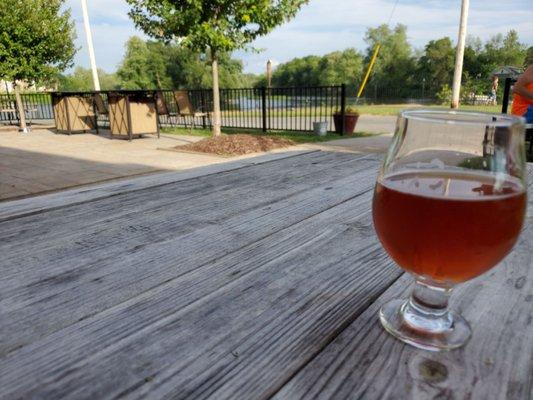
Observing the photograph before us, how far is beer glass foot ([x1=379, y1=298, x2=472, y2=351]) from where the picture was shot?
51 cm

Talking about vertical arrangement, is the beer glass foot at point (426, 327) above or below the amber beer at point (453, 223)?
below

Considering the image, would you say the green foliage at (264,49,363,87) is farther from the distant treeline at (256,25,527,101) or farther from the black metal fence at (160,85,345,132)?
the black metal fence at (160,85,345,132)

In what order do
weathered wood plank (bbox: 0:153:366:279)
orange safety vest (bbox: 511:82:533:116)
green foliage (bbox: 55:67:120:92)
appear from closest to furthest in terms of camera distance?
weathered wood plank (bbox: 0:153:366:279) → orange safety vest (bbox: 511:82:533:116) → green foliage (bbox: 55:67:120:92)

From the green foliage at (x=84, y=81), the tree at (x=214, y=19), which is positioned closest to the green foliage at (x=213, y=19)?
the tree at (x=214, y=19)

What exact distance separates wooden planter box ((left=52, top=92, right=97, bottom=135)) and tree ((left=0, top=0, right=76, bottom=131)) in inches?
44.5

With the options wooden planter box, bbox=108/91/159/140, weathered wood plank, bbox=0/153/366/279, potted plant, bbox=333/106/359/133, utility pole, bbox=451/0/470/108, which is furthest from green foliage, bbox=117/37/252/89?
weathered wood plank, bbox=0/153/366/279

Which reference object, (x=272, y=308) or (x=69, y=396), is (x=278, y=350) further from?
(x=69, y=396)

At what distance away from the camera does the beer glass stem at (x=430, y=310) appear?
0.53 meters

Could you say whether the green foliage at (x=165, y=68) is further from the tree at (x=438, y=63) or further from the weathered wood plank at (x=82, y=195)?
the weathered wood plank at (x=82, y=195)

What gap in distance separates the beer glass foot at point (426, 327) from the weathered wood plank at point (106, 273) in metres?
0.37

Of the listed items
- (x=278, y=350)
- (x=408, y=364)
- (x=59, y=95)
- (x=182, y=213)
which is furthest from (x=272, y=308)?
(x=59, y=95)

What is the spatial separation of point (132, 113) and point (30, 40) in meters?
5.10

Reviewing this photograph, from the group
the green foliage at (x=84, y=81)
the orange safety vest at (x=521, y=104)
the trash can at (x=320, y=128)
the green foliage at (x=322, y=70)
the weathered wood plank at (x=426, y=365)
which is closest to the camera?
the weathered wood plank at (x=426, y=365)

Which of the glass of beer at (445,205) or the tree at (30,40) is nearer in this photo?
the glass of beer at (445,205)
